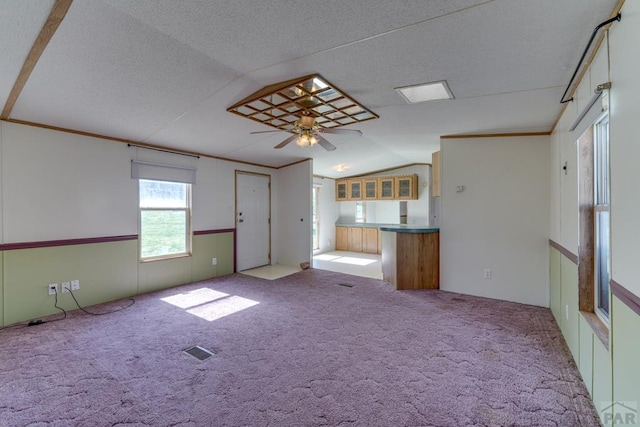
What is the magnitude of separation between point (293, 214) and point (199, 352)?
4.04m

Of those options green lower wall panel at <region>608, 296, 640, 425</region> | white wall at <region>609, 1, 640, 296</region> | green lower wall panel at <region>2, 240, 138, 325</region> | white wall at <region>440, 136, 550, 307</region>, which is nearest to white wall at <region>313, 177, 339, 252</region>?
white wall at <region>440, 136, 550, 307</region>

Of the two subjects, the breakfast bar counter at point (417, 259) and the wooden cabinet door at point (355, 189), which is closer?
the breakfast bar counter at point (417, 259)

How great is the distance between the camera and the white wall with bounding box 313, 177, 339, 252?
8.00 m

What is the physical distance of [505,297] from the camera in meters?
3.90

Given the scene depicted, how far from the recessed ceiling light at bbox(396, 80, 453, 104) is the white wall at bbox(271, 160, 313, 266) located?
3.32 meters

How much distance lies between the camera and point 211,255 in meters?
5.14

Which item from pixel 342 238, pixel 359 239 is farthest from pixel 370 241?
pixel 342 238

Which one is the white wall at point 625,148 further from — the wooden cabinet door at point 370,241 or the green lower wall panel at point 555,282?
the wooden cabinet door at point 370,241

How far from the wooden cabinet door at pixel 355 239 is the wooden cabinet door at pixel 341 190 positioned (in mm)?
953

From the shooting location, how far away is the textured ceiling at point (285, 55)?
1.66m

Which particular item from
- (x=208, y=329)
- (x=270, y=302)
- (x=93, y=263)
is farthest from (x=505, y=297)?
(x=93, y=263)

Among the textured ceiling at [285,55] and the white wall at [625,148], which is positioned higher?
the textured ceiling at [285,55]

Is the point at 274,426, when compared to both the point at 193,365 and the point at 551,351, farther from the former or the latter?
the point at 551,351

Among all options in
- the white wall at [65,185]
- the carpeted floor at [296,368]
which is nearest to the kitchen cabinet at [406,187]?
the carpeted floor at [296,368]
